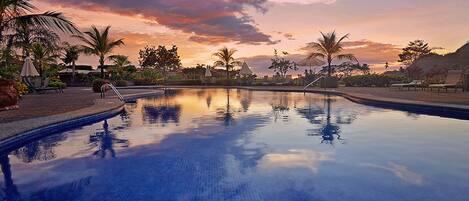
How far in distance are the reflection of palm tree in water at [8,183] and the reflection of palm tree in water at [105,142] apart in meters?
1.41

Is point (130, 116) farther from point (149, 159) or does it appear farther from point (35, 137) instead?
point (149, 159)

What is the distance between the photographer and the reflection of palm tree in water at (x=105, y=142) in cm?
642

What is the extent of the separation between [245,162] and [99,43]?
23.1 meters

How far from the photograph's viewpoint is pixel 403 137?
25.3 ft

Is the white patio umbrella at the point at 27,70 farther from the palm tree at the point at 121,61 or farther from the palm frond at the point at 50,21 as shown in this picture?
the palm tree at the point at 121,61

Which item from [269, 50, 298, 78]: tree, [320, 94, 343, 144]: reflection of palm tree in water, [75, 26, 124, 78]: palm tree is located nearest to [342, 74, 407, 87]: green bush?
[269, 50, 298, 78]: tree

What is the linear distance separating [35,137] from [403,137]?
8308 mm

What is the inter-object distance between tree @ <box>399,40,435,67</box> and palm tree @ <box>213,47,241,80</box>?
2769cm

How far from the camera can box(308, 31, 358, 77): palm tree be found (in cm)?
2864

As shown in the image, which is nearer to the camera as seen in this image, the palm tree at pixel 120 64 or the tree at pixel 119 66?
the tree at pixel 119 66

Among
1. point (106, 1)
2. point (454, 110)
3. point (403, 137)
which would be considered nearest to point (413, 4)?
point (454, 110)

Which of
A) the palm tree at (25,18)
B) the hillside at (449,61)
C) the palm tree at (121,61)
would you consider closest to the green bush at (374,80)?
the hillside at (449,61)

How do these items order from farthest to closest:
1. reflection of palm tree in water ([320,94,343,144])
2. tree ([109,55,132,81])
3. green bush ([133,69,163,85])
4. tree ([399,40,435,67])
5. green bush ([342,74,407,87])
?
tree ([399,40,435,67])
green bush ([133,69,163,85])
tree ([109,55,132,81])
green bush ([342,74,407,87])
reflection of palm tree in water ([320,94,343,144])

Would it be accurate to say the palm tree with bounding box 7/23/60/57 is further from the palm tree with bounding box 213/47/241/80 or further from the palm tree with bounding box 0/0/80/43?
the palm tree with bounding box 213/47/241/80
